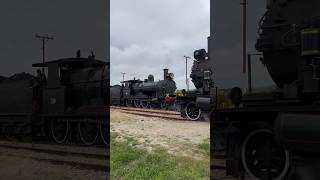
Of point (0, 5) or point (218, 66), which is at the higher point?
point (0, 5)

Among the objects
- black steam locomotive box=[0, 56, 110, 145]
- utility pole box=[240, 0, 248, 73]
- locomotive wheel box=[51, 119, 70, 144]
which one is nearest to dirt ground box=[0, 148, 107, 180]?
locomotive wheel box=[51, 119, 70, 144]

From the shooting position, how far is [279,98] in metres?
5.74

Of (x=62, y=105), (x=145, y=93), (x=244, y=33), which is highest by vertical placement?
(x=244, y=33)

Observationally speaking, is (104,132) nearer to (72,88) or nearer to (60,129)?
(60,129)

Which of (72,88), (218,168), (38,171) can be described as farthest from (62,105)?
(218,168)

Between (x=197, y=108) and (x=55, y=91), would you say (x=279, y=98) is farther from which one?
(x=197, y=108)

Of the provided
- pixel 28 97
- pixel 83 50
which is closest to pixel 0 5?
pixel 83 50

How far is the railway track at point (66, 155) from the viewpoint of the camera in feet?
25.6

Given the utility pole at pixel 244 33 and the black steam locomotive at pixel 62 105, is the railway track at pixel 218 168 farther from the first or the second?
the black steam locomotive at pixel 62 105

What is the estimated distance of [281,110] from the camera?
5.54 meters

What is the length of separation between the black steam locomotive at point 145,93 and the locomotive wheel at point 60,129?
81.6 feet

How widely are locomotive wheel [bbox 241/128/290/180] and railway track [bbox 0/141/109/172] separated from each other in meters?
2.42

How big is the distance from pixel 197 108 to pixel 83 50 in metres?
15.0

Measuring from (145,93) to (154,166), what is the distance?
3061 centimetres
